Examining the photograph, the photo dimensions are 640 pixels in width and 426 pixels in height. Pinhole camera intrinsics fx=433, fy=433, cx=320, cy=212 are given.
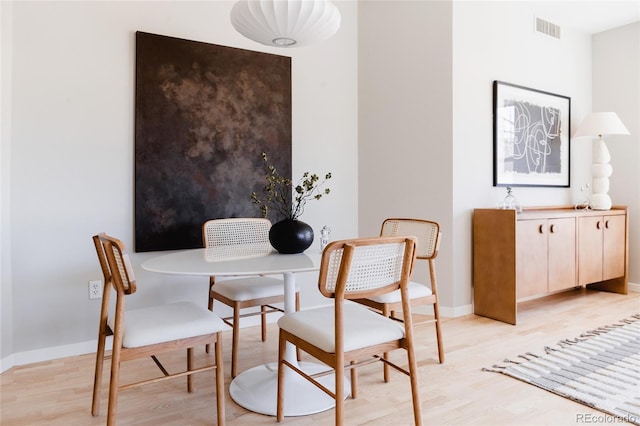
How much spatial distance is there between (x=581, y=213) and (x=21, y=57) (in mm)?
4283

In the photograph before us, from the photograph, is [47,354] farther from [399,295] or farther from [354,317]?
[399,295]

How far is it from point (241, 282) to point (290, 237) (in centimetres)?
63

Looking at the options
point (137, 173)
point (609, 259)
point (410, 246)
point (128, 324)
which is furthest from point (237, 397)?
point (609, 259)

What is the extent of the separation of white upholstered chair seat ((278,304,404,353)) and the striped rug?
3.43ft

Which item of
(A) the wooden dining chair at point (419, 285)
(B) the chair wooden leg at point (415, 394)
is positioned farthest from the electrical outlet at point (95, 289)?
(B) the chair wooden leg at point (415, 394)

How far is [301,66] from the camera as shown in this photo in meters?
3.49

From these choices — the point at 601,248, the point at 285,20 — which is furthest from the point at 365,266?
the point at 601,248

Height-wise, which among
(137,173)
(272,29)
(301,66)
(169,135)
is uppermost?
(301,66)

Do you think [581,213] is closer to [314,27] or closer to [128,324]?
[314,27]

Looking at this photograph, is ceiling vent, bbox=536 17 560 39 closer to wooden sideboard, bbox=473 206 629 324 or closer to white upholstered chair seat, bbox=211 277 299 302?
wooden sideboard, bbox=473 206 629 324

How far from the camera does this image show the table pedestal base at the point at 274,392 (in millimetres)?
1998

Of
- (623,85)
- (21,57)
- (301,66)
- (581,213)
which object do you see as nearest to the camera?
(21,57)

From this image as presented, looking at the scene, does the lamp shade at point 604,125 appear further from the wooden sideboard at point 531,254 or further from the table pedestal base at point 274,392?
the table pedestal base at point 274,392

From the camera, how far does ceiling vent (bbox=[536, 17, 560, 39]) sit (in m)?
4.01
